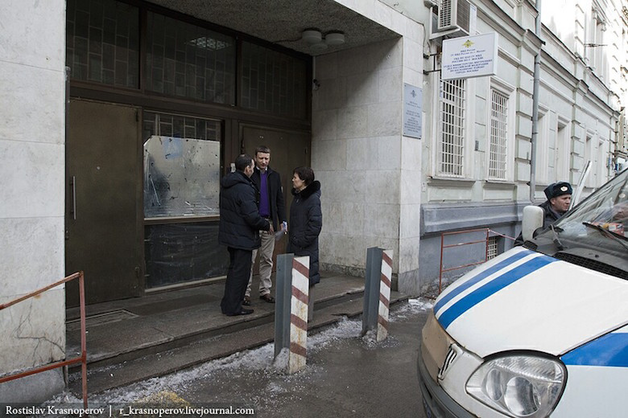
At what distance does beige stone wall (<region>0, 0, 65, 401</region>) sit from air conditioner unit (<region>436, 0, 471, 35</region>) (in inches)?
238

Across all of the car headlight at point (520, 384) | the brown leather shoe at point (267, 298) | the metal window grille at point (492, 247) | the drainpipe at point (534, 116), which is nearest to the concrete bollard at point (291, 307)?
the brown leather shoe at point (267, 298)

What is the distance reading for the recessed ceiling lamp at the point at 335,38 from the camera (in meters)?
7.06

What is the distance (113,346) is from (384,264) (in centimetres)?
292

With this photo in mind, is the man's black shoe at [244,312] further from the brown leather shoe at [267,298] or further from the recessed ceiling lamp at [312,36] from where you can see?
the recessed ceiling lamp at [312,36]

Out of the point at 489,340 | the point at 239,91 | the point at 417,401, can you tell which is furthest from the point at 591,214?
the point at 239,91

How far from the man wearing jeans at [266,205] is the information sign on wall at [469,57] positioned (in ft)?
11.4

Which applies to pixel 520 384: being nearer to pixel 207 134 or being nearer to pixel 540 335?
pixel 540 335

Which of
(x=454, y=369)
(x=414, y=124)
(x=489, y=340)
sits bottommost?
(x=454, y=369)

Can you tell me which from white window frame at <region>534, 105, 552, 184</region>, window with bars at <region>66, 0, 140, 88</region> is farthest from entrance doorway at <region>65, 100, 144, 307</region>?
white window frame at <region>534, 105, 552, 184</region>

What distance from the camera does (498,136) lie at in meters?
10.6

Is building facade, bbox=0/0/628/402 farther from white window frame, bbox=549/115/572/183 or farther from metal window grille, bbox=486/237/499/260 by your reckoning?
white window frame, bbox=549/115/572/183

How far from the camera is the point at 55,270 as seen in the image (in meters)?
3.55

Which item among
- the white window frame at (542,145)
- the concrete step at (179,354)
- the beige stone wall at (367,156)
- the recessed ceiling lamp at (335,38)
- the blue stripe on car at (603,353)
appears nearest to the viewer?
the blue stripe on car at (603,353)

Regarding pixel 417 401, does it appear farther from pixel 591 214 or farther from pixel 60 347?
pixel 60 347
